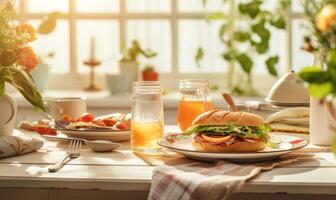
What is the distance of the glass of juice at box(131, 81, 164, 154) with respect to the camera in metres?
1.68

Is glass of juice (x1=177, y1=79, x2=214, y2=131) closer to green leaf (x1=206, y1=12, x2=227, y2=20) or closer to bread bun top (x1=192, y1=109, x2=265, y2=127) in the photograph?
bread bun top (x1=192, y1=109, x2=265, y2=127)

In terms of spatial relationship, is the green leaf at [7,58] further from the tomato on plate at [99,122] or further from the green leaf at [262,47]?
the green leaf at [262,47]

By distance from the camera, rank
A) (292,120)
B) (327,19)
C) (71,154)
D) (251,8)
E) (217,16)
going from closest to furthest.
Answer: (327,19)
(71,154)
(292,120)
(251,8)
(217,16)

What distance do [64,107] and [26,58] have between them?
15.4 inches

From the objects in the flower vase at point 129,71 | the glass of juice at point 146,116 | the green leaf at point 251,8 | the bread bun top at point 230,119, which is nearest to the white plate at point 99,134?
the glass of juice at point 146,116

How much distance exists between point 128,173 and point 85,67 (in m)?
2.41

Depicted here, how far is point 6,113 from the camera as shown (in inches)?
69.1

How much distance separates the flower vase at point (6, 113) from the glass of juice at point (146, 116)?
0.32 m

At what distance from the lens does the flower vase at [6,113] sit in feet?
5.72

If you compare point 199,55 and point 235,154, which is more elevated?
point 199,55

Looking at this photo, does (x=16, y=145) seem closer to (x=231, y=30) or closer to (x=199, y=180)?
(x=199, y=180)

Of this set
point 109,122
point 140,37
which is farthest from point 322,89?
point 140,37

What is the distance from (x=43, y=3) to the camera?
3744 millimetres

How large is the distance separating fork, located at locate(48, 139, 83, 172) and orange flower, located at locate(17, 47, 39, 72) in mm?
221
